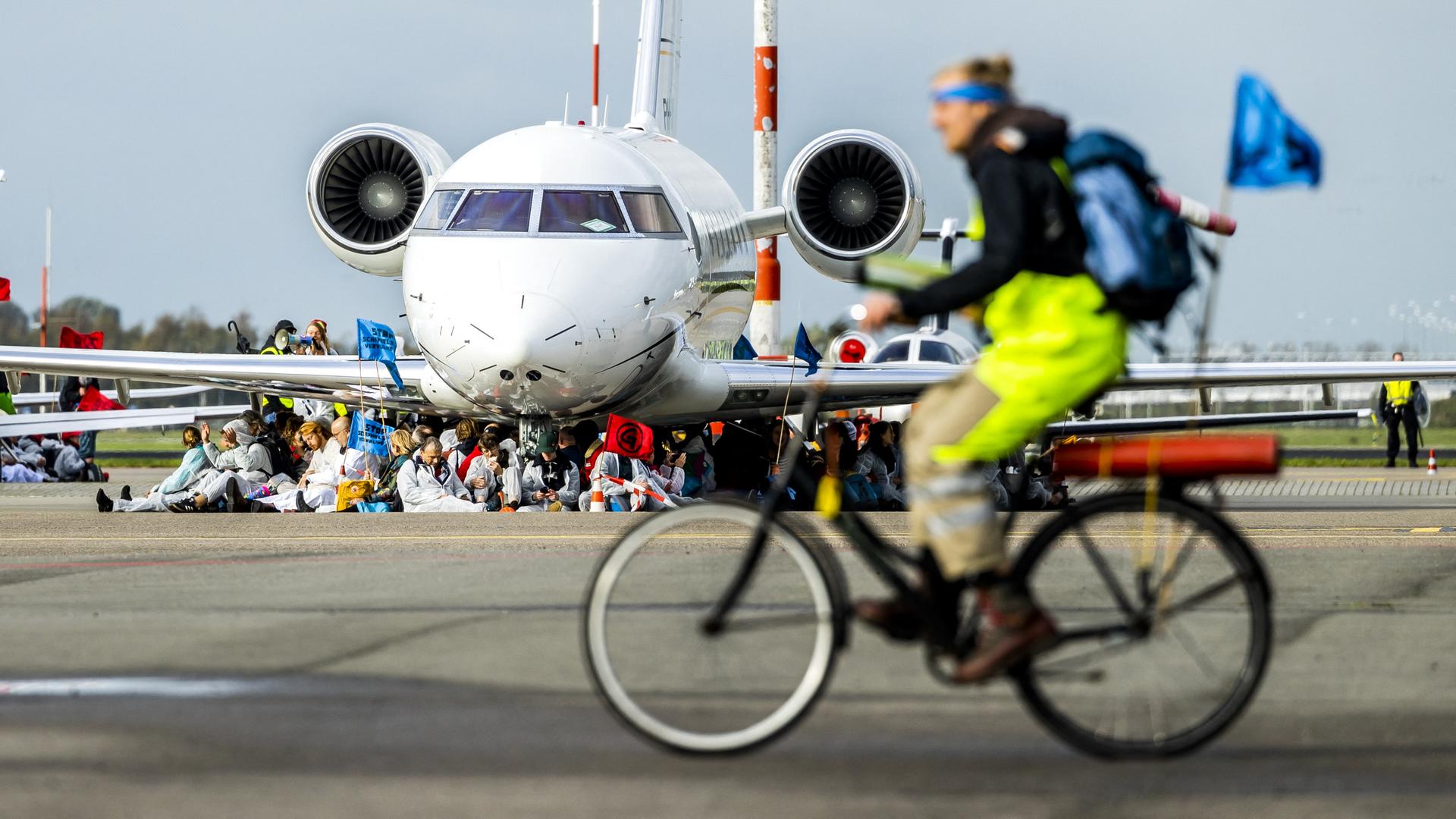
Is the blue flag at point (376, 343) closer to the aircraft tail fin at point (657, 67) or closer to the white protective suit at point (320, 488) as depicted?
the white protective suit at point (320, 488)

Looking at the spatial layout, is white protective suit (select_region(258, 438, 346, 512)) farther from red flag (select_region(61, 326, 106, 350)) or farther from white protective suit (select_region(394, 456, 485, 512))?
red flag (select_region(61, 326, 106, 350))

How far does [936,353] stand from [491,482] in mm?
13646

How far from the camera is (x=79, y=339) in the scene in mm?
24578

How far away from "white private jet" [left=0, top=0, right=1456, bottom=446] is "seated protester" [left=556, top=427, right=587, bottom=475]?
602 mm

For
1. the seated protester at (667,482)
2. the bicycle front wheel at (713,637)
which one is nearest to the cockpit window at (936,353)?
the seated protester at (667,482)

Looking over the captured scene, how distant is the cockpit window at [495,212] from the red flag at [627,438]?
7.36 feet

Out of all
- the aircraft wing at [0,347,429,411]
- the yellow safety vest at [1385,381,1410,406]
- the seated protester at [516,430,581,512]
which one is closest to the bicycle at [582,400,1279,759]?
the seated protester at [516,430,581,512]

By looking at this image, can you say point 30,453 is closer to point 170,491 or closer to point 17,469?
point 17,469

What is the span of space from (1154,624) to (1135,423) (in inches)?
785

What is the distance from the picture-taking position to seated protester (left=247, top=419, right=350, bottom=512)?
17141mm

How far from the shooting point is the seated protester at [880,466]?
62.8 ft

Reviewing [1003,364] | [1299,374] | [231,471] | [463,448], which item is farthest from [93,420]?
[1003,364]

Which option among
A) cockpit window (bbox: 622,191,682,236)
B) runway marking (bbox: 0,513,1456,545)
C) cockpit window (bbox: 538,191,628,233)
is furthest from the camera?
cockpit window (bbox: 622,191,682,236)

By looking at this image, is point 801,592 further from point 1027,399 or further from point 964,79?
point 964,79
